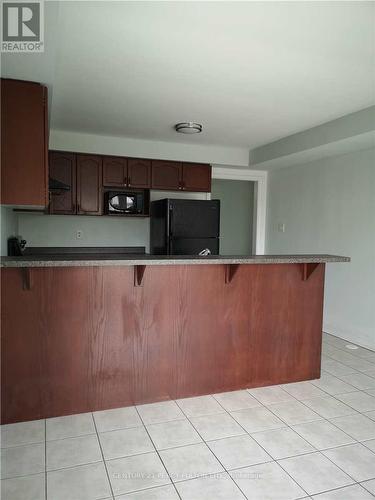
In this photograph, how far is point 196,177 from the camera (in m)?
4.87

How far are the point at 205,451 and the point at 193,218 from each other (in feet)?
9.59

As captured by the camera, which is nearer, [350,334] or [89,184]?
[350,334]

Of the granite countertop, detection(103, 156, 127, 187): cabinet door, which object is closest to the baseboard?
the granite countertop

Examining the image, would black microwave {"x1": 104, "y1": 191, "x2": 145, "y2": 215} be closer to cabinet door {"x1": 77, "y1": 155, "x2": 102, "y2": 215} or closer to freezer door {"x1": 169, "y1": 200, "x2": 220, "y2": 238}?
cabinet door {"x1": 77, "y1": 155, "x2": 102, "y2": 215}

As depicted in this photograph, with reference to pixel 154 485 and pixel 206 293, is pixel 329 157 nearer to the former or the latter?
pixel 206 293

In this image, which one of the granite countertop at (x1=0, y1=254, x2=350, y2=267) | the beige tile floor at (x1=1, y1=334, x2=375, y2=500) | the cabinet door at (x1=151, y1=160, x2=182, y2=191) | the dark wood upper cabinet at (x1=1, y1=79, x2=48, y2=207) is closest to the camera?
the beige tile floor at (x1=1, y1=334, x2=375, y2=500)

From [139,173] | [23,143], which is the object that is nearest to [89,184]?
[139,173]

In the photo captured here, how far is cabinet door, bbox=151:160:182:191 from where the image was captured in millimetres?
4652

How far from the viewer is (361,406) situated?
104 inches

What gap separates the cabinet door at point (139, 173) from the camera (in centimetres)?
454

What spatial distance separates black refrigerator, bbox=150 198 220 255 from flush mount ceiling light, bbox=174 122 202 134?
854mm

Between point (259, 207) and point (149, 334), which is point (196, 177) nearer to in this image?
point (259, 207)

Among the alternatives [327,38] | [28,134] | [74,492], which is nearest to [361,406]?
[74,492]

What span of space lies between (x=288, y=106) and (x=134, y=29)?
1703 mm
